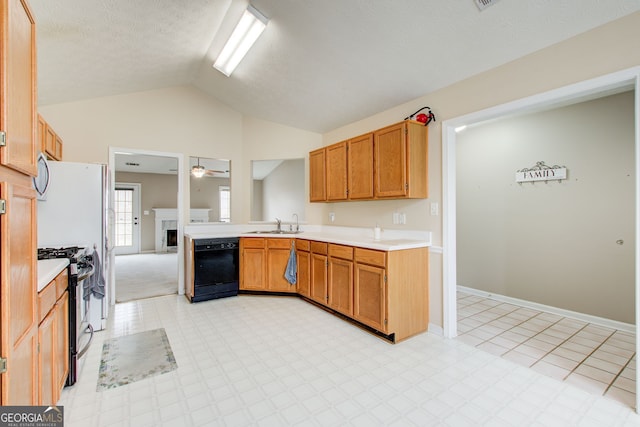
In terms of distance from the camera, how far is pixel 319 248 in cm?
369

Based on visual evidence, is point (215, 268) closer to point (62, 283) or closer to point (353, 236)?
point (353, 236)

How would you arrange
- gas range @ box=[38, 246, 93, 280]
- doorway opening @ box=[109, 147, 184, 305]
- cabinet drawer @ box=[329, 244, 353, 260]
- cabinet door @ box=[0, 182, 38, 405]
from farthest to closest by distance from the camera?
doorway opening @ box=[109, 147, 184, 305] → cabinet drawer @ box=[329, 244, 353, 260] → gas range @ box=[38, 246, 93, 280] → cabinet door @ box=[0, 182, 38, 405]

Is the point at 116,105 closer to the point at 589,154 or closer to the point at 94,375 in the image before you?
the point at 94,375

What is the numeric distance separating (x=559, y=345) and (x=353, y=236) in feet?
7.56

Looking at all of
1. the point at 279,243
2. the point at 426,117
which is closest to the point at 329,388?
the point at 279,243

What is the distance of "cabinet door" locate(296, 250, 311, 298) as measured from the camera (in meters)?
3.90

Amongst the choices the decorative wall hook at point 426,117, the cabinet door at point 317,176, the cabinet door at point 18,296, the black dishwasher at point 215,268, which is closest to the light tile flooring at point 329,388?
the cabinet door at point 18,296

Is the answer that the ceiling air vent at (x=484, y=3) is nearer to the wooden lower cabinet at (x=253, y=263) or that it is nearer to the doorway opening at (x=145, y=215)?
the wooden lower cabinet at (x=253, y=263)

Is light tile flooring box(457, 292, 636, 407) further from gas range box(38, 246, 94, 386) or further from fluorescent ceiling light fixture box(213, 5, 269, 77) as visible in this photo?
fluorescent ceiling light fixture box(213, 5, 269, 77)

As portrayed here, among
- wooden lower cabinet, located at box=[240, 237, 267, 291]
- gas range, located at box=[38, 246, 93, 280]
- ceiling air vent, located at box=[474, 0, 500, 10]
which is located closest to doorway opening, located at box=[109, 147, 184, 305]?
wooden lower cabinet, located at box=[240, 237, 267, 291]

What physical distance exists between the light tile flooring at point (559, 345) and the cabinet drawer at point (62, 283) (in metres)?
3.26

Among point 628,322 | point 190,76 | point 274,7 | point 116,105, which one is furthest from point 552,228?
point 116,105

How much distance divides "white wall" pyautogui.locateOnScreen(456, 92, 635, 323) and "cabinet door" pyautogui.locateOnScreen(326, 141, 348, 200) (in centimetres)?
197

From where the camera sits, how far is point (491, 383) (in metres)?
2.12
